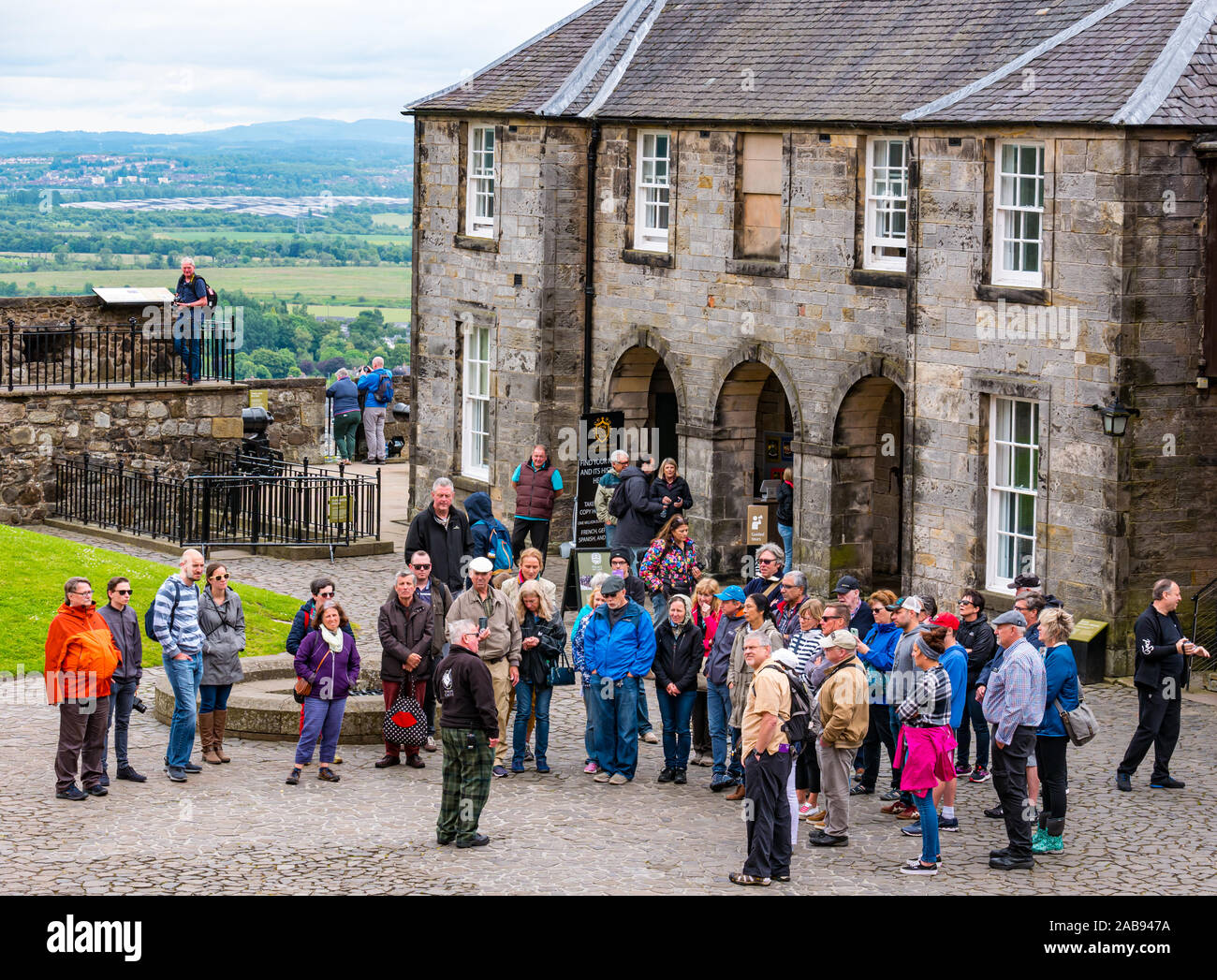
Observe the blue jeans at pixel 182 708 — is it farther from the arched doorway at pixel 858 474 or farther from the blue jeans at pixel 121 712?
the arched doorway at pixel 858 474

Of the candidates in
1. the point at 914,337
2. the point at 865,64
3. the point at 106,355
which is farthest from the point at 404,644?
the point at 106,355

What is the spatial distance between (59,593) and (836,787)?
33.7 feet

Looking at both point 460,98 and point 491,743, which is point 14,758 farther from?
point 460,98

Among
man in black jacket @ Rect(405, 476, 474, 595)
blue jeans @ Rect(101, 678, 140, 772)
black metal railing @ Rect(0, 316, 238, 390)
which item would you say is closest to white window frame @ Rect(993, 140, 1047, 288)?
man in black jacket @ Rect(405, 476, 474, 595)

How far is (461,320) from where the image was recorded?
29.0 m

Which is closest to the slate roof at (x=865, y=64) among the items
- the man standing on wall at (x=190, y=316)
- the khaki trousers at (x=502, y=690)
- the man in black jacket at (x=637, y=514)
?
the man standing on wall at (x=190, y=316)

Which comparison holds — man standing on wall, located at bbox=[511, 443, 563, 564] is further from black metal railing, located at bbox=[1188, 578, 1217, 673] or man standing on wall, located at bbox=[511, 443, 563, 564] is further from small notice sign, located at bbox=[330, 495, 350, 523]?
black metal railing, located at bbox=[1188, 578, 1217, 673]

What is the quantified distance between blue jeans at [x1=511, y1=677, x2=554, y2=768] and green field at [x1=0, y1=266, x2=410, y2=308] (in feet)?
243

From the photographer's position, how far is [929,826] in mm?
13086

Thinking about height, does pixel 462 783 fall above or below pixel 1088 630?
below

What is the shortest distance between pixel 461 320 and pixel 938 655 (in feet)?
53.3

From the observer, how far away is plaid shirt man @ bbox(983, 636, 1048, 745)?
13438 mm

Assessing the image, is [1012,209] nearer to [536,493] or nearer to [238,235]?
[536,493]

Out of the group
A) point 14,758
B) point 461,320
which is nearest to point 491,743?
point 14,758
